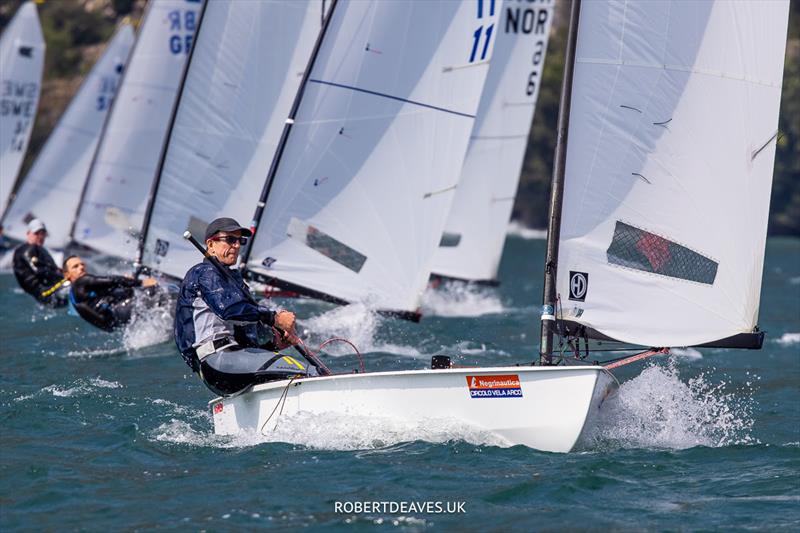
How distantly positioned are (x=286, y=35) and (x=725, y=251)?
26.8ft

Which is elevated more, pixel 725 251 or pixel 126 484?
pixel 725 251

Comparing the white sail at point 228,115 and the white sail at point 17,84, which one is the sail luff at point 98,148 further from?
the white sail at point 228,115

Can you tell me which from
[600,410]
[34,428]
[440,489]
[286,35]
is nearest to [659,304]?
[600,410]

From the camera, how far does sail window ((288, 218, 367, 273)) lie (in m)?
13.2

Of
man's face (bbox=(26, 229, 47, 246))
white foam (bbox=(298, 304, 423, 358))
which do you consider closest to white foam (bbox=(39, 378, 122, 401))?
white foam (bbox=(298, 304, 423, 358))

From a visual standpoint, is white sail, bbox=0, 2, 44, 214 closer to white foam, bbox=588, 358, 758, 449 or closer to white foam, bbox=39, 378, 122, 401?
white foam, bbox=39, 378, 122, 401

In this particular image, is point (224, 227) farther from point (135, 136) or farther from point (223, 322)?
point (135, 136)

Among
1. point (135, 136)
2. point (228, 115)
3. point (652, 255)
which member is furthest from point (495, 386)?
point (135, 136)

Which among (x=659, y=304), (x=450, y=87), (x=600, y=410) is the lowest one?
(x=600, y=410)

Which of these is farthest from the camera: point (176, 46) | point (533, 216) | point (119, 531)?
point (533, 216)

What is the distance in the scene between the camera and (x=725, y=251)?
851 cm

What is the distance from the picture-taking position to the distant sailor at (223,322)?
26.0 ft

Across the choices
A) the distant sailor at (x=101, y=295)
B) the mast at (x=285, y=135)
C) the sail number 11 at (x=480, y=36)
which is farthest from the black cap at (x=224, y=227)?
the sail number 11 at (x=480, y=36)

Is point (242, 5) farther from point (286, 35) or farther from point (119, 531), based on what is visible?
point (119, 531)
